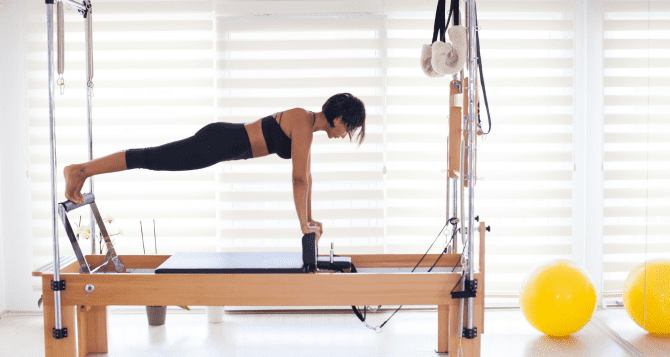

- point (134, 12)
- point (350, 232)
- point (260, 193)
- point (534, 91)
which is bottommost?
point (350, 232)

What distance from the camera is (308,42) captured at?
375 centimetres

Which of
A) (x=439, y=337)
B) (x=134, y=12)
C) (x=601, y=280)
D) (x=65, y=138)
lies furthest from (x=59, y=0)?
(x=601, y=280)

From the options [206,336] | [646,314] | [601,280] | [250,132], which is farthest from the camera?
[601,280]

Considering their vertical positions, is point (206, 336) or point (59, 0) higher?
point (59, 0)

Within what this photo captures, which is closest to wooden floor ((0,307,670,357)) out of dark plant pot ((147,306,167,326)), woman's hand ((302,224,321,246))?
dark plant pot ((147,306,167,326))

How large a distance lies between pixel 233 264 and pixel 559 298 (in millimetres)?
1919

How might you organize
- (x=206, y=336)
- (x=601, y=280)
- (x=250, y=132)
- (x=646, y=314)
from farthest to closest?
(x=601, y=280) → (x=206, y=336) → (x=646, y=314) → (x=250, y=132)

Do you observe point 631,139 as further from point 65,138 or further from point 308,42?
point 65,138

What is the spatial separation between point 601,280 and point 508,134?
1233mm

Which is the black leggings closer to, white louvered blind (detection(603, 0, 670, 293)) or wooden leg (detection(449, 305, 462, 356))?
wooden leg (detection(449, 305, 462, 356))

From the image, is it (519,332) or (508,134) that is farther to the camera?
(508,134)

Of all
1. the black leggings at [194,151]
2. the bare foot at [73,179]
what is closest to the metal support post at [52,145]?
the bare foot at [73,179]

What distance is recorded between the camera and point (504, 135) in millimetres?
3818

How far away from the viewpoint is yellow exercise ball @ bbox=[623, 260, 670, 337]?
112 inches
